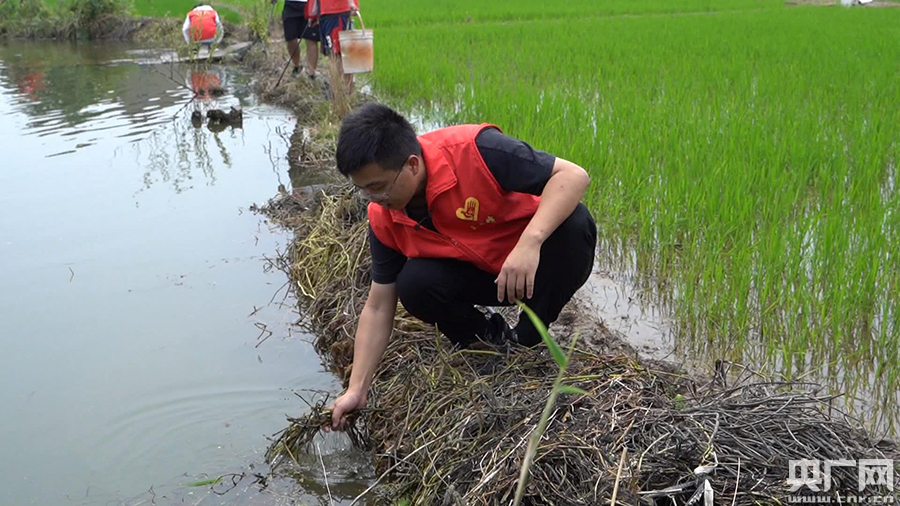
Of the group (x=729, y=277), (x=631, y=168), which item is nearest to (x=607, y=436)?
(x=729, y=277)

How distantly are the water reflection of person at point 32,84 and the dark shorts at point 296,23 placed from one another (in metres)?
2.80

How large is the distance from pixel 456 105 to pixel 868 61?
3.09 m

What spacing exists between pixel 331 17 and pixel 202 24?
7.77 ft

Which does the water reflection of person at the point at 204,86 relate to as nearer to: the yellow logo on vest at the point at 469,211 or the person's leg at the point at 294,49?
the person's leg at the point at 294,49

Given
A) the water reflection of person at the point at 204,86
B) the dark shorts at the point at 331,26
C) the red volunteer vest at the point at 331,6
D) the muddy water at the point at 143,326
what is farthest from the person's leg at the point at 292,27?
the muddy water at the point at 143,326

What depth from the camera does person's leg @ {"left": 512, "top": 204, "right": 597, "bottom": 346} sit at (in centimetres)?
214

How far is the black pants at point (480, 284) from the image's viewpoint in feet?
7.00

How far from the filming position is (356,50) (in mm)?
5539

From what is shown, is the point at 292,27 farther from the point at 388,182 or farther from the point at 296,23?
the point at 388,182

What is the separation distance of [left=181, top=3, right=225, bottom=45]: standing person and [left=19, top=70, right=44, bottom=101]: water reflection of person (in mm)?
1598

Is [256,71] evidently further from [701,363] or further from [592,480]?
[592,480]

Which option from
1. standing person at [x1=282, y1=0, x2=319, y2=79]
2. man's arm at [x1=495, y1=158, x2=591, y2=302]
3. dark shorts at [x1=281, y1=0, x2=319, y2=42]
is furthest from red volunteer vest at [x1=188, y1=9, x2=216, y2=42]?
man's arm at [x1=495, y1=158, x2=591, y2=302]

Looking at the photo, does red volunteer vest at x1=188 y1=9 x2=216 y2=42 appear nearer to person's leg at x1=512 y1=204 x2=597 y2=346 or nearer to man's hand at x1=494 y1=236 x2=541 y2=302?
person's leg at x1=512 y1=204 x2=597 y2=346

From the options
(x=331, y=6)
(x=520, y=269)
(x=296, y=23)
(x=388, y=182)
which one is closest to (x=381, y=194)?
(x=388, y=182)
